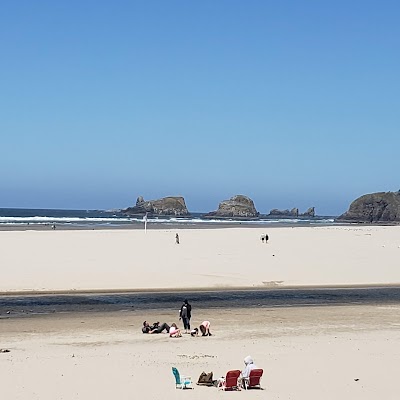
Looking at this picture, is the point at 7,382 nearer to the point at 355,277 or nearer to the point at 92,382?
the point at 92,382

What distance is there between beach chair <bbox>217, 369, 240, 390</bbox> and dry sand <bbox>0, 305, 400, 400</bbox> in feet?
0.74

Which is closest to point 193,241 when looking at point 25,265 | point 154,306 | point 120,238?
point 120,238

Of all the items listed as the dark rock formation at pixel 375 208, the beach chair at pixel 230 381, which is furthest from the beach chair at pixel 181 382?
the dark rock formation at pixel 375 208

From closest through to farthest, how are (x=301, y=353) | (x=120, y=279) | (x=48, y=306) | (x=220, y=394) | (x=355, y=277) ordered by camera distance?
(x=220, y=394)
(x=301, y=353)
(x=48, y=306)
(x=120, y=279)
(x=355, y=277)

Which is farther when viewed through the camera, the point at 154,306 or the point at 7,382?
the point at 154,306

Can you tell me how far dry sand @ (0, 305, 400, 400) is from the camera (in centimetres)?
1491

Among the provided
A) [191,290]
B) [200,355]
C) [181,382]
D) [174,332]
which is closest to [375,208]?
[191,290]

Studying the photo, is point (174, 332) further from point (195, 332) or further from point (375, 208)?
point (375, 208)

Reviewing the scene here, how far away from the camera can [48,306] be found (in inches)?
1086

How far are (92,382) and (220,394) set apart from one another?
2880 mm

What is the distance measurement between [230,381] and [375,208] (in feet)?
566

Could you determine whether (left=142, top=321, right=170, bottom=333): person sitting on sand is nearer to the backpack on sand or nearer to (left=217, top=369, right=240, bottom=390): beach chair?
the backpack on sand

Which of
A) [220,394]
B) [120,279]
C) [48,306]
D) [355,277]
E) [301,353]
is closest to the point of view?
[220,394]

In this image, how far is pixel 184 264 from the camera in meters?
42.5
